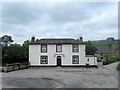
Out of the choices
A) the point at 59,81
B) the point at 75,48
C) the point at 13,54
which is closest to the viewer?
the point at 59,81

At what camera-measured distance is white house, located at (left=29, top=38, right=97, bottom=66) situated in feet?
88.9

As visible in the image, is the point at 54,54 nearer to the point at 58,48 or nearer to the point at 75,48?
the point at 58,48

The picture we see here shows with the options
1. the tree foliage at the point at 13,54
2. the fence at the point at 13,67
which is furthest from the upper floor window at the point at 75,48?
the tree foliage at the point at 13,54

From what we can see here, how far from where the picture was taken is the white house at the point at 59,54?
27109 millimetres

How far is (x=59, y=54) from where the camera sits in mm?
27234

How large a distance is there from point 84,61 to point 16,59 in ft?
48.6

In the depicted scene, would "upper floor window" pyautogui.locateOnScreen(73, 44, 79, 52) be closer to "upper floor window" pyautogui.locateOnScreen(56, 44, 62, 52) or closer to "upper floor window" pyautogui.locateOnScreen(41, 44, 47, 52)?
"upper floor window" pyautogui.locateOnScreen(56, 44, 62, 52)

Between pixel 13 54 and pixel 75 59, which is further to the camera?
pixel 13 54

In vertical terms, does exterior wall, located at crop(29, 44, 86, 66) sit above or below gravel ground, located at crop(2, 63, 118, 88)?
above

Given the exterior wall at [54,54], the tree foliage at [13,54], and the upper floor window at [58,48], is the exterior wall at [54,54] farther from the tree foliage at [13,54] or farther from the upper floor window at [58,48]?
the tree foliage at [13,54]

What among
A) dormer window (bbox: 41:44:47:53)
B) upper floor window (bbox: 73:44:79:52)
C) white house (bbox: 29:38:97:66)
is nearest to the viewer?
white house (bbox: 29:38:97:66)

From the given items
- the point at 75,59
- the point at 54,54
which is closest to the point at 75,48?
the point at 75,59

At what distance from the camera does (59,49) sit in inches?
1085

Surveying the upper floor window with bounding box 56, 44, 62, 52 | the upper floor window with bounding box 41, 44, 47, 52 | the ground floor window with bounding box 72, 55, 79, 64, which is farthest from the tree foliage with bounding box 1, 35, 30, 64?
the ground floor window with bounding box 72, 55, 79, 64
